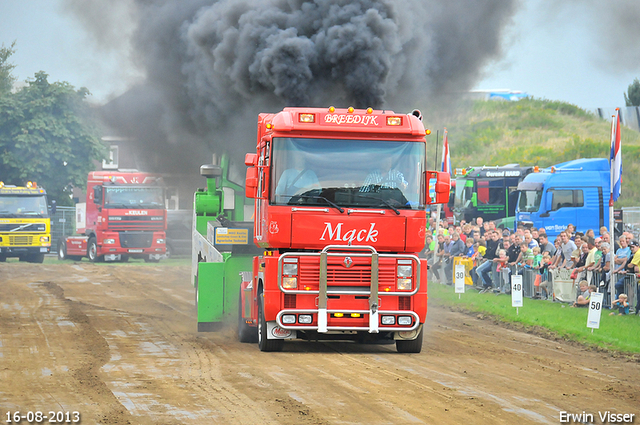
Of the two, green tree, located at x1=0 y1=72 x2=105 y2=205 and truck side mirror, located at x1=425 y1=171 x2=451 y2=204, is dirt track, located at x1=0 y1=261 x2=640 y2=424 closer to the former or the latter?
truck side mirror, located at x1=425 y1=171 x2=451 y2=204

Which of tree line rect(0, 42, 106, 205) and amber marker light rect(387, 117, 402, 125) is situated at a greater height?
tree line rect(0, 42, 106, 205)

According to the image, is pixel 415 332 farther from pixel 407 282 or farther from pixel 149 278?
pixel 149 278

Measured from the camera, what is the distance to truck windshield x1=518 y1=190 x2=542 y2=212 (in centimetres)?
2970

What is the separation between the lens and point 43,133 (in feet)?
143

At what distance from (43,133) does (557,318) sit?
34.9 m

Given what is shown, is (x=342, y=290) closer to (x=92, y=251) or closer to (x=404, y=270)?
(x=404, y=270)

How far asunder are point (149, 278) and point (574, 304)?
1432 centimetres

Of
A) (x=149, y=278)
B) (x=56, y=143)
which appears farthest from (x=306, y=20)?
(x=56, y=143)

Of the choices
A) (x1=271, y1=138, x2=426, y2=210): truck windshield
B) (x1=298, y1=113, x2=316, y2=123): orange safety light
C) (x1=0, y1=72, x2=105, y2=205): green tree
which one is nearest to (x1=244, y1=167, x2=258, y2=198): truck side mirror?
(x1=271, y1=138, x2=426, y2=210): truck windshield

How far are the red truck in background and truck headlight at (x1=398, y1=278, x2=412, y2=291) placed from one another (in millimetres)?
24622

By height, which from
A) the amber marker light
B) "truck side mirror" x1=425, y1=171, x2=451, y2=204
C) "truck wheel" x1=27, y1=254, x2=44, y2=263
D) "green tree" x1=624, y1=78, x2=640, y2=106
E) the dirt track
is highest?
"green tree" x1=624, y1=78, x2=640, y2=106

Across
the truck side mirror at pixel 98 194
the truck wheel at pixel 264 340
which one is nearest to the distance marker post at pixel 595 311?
the truck wheel at pixel 264 340

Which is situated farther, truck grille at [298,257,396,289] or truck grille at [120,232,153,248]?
truck grille at [120,232,153,248]

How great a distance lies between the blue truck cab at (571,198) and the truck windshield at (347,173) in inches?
717
